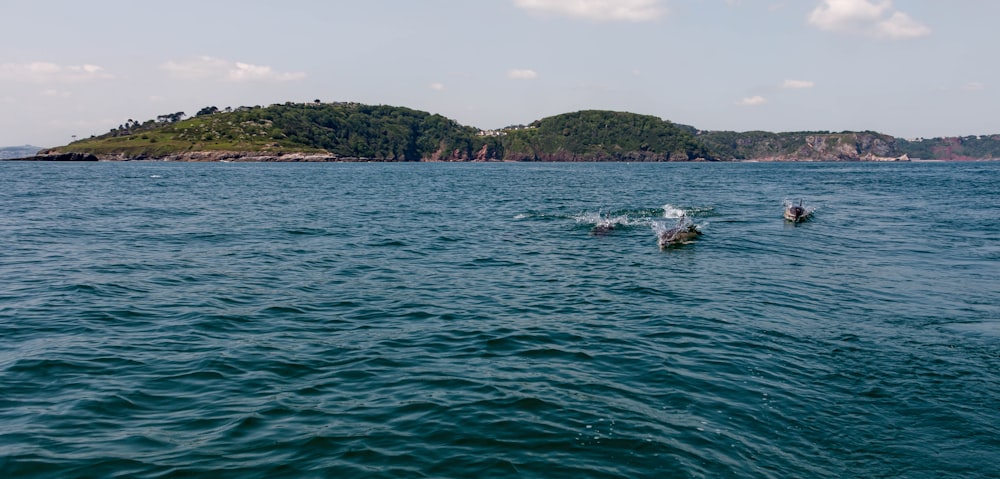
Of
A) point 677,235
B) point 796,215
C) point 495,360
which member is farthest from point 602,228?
point 495,360

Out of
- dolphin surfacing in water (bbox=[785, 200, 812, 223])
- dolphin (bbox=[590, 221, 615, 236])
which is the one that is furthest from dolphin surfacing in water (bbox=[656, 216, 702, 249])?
dolphin surfacing in water (bbox=[785, 200, 812, 223])

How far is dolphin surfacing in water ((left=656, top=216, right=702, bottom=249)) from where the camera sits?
27.7 meters

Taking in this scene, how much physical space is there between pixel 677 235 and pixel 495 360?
1844cm

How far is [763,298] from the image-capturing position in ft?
58.2

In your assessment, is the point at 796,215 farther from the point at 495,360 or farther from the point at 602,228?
the point at 495,360

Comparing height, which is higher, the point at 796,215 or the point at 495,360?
the point at 796,215

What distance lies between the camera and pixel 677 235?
28328 mm

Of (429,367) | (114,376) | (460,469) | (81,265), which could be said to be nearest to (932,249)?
(429,367)

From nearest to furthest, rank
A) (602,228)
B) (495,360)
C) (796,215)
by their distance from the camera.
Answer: (495,360) < (602,228) < (796,215)

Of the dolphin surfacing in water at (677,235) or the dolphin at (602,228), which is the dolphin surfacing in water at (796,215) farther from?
the dolphin at (602,228)

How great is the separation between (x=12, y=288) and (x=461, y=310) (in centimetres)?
1418

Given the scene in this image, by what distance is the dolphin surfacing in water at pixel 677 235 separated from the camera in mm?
27688

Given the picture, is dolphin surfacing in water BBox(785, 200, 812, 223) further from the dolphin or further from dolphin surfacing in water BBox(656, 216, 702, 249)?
the dolphin

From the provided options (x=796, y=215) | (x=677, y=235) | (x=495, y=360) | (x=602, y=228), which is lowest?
(x=495, y=360)
